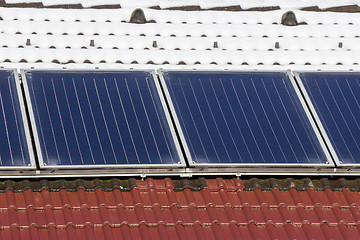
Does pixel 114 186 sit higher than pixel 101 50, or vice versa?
pixel 101 50

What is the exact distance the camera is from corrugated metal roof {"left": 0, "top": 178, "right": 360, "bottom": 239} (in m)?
14.1

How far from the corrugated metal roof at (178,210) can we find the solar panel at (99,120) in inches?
17.5

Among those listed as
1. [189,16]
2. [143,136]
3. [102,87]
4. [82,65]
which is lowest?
[143,136]

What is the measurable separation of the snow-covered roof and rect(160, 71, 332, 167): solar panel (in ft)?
4.67

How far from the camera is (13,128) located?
14.8m

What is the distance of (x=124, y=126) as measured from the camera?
15172mm

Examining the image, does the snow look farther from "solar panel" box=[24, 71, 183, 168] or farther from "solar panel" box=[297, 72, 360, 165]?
"solar panel" box=[297, 72, 360, 165]

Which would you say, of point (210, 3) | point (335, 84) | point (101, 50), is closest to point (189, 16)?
point (210, 3)

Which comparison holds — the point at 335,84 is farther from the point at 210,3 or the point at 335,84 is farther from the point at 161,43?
the point at 210,3

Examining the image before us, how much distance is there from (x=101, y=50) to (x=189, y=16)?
2247mm

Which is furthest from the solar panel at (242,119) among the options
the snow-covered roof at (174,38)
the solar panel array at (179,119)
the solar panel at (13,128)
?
the solar panel at (13,128)

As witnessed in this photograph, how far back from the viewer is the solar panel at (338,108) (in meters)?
15.2

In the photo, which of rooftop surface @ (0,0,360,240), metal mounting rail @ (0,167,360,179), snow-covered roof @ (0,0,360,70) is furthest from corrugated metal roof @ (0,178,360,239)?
snow-covered roof @ (0,0,360,70)

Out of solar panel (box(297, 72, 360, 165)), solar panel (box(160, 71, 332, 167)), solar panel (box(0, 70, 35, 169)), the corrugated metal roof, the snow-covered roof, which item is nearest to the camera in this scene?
the corrugated metal roof
